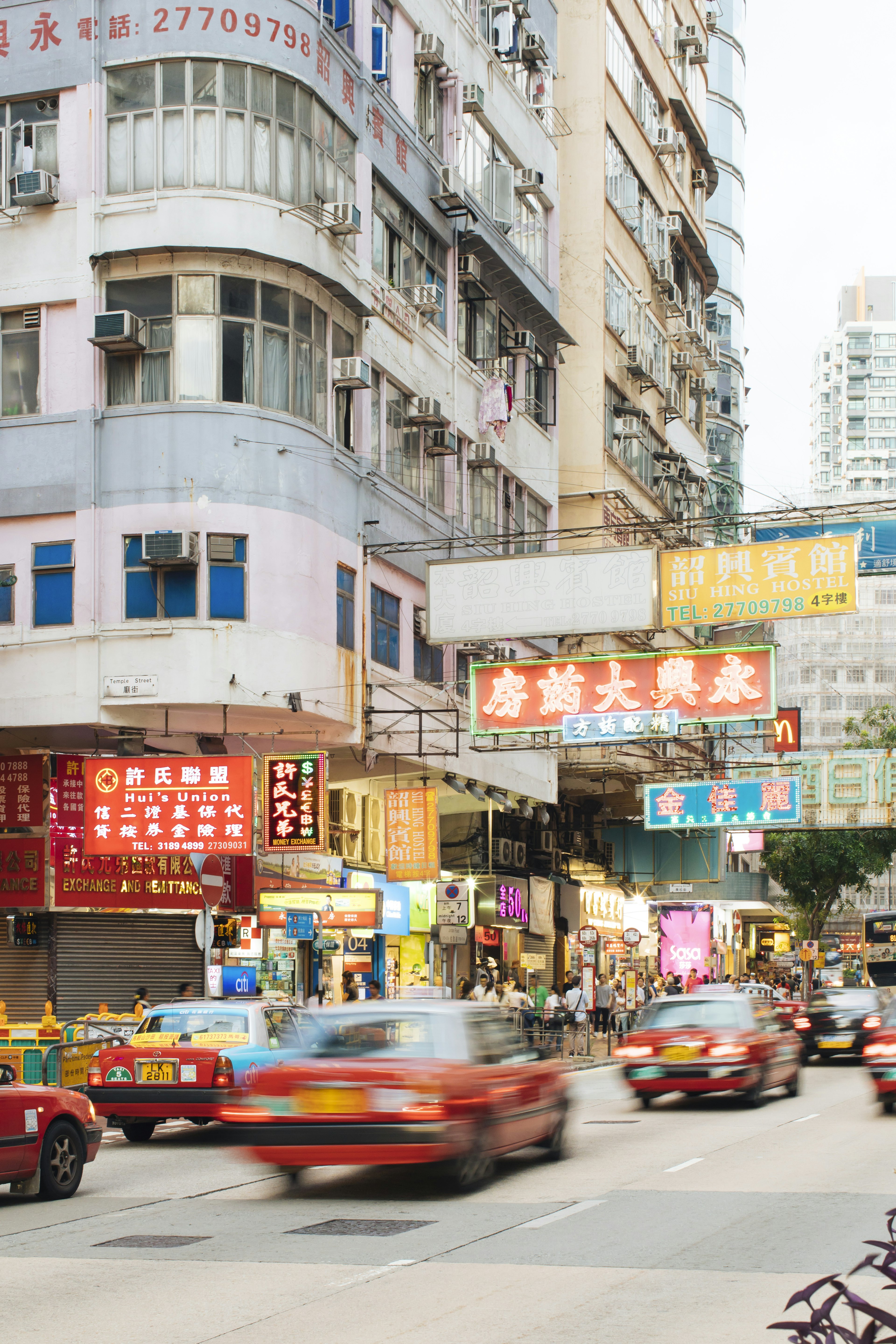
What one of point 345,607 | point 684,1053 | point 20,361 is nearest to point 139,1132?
point 684,1053

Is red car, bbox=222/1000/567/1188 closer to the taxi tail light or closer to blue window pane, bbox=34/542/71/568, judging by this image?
the taxi tail light

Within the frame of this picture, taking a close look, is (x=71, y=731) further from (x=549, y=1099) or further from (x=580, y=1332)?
(x=580, y=1332)

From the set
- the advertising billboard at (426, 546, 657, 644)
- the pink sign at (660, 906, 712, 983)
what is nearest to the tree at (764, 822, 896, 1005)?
the pink sign at (660, 906, 712, 983)

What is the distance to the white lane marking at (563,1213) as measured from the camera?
36.1 feet

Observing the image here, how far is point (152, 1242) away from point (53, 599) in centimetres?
1498

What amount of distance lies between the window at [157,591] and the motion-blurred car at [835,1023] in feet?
46.5

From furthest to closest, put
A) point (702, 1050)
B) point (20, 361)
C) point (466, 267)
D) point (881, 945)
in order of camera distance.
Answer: point (881, 945) < point (466, 267) < point (20, 361) < point (702, 1050)

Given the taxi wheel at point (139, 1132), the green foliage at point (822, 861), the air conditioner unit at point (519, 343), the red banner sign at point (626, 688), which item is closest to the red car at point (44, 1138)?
the taxi wheel at point (139, 1132)

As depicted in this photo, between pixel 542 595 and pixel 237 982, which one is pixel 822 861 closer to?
pixel 237 982

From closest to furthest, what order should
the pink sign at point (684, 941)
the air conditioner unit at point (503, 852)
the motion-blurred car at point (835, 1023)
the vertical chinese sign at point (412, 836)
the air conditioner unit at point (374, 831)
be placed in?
the vertical chinese sign at point (412, 836) → the motion-blurred car at point (835, 1023) → the air conditioner unit at point (374, 831) → the air conditioner unit at point (503, 852) → the pink sign at point (684, 941)

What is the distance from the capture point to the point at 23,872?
24.5m

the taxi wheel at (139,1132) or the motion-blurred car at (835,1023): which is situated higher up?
the taxi wheel at (139,1132)

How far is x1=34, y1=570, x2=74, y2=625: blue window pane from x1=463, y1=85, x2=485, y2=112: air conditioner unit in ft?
46.6

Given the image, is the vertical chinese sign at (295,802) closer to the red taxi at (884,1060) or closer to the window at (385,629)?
the window at (385,629)
